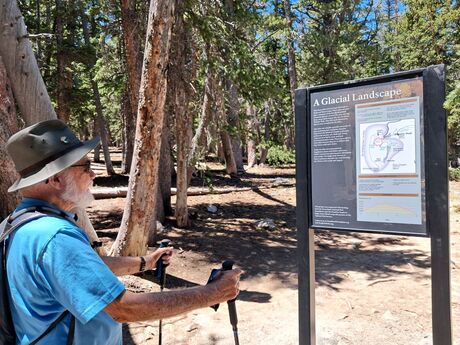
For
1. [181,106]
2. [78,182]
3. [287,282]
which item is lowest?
[287,282]

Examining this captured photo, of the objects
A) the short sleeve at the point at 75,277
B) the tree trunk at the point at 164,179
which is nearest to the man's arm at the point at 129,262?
the short sleeve at the point at 75,277

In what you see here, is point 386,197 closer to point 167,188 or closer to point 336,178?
point 336,178

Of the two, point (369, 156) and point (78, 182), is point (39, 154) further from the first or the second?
point (369, 156)

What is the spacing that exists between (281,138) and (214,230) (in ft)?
71.0

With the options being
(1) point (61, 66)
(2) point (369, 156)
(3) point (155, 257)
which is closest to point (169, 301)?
(3) point (155, 257)

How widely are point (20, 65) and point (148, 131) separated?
179cm

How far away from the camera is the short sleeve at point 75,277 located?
1.48m

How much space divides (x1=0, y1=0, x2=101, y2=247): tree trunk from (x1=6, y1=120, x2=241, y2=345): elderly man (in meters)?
3.30

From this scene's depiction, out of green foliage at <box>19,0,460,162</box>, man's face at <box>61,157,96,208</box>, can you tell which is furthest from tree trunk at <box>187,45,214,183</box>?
man's face at <box>61,157,96,208</box>

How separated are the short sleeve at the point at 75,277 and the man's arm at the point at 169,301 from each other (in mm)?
71

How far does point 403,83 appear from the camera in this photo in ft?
10.0

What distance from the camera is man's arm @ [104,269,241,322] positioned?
158 cm

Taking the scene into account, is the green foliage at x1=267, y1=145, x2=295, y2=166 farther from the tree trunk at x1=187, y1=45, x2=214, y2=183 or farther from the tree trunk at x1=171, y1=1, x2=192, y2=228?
the tree trunk at x1=171, y1=1, x2=192, y2=228

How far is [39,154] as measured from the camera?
5.77 ft
